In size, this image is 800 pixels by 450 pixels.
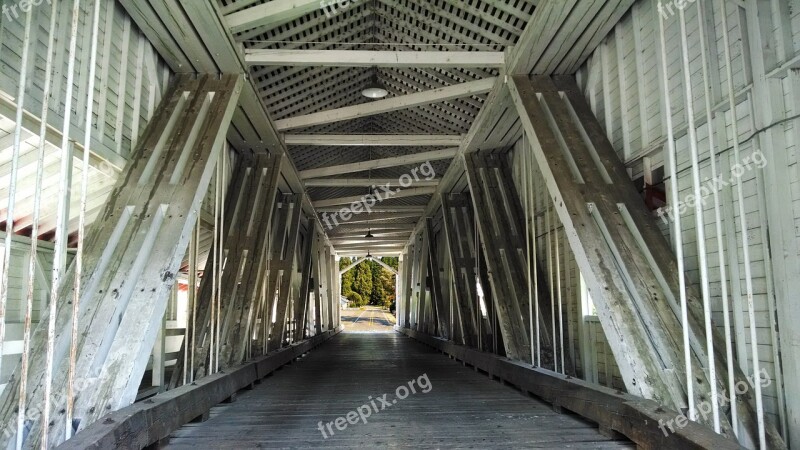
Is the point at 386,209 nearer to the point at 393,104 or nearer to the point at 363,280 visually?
the point at 393,104

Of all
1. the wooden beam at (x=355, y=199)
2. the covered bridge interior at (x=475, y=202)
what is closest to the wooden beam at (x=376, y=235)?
the wooden beam at (x=355, y=199)

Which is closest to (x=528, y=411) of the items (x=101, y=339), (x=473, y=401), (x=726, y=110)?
(x=473, y=401)

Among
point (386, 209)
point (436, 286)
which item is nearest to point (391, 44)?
point (436, 286)

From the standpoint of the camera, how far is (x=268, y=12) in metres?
4.07

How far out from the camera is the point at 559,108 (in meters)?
4.51

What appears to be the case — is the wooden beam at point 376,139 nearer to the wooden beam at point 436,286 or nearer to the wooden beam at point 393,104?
the wooden beam at point 393,104

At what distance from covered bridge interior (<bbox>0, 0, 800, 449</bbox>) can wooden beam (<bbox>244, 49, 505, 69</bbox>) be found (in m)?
0.02

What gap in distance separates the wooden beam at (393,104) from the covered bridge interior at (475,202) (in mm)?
27

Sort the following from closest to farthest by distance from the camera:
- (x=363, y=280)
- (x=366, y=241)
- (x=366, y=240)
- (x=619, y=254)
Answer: (x=619, y=254) → (x=366, y=240) → (x=366, y=241) → (x=363, y=280)

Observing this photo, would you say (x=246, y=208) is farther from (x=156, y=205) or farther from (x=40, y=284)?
(x=156, y=205)

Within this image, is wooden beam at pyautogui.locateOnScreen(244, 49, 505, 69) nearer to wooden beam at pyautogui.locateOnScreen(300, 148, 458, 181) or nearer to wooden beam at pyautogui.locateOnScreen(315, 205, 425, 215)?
wooden beam at pyautogui.locateOnScreen(300, 148, 458, 181)

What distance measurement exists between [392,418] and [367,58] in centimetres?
291

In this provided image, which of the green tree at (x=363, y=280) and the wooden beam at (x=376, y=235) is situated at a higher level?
the wooden beam at (x=376, y=235)

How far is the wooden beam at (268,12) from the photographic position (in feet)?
13.3
